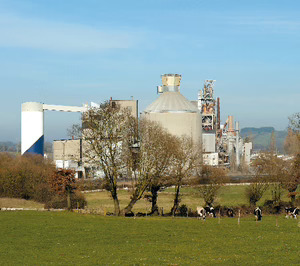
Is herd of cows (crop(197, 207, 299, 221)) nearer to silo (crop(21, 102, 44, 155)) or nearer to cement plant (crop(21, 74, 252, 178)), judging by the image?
cement plant (crop(21, 74, 252, 178))

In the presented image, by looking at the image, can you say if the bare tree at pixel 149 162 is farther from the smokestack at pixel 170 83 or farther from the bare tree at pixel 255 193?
the smokestack at pixel 170 83

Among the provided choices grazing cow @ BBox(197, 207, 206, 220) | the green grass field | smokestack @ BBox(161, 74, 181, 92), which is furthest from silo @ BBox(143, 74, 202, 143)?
the green grass field

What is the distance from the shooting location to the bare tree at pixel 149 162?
163 ft

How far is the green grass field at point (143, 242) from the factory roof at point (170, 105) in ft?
257

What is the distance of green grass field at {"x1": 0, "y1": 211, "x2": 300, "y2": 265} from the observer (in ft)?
75.5

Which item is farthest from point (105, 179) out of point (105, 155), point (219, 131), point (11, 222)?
point (219, 131)

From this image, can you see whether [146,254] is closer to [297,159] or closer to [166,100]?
[297,159]

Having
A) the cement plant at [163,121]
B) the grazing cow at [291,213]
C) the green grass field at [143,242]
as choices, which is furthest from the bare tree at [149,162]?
the cement plant at [163,121]

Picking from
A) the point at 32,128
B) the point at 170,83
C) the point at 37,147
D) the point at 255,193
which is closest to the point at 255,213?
the point at 255,193

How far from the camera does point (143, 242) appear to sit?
28562 millimetres

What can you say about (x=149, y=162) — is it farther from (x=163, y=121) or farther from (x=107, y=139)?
(x=163, y=121)

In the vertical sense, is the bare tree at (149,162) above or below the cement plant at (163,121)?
below

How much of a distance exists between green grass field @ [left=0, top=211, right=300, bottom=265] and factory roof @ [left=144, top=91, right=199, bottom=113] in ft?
257

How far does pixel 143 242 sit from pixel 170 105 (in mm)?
91762
